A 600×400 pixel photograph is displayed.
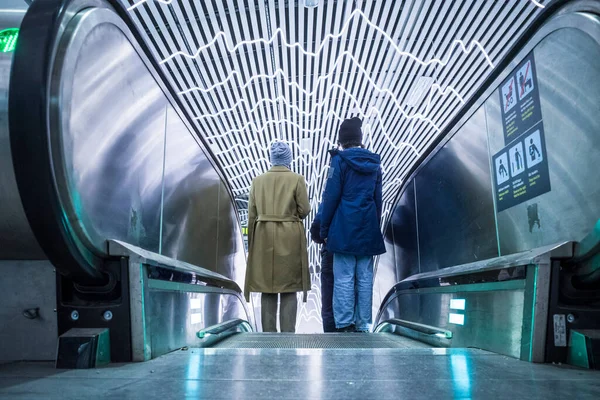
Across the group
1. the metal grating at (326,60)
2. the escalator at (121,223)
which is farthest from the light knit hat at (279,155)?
the escalator at (121,223)

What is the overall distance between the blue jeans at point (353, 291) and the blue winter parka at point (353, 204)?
0.11 meters

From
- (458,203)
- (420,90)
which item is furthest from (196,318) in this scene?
(420,90)

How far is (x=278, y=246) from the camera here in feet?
11.7

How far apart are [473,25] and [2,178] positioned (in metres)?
6.19

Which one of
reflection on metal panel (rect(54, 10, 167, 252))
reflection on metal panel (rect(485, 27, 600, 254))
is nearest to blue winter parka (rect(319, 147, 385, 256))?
reflection on metal panel (rect(485, 27, 600, 254))

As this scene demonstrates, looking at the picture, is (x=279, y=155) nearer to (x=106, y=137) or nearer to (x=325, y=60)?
(x=106, y=137)

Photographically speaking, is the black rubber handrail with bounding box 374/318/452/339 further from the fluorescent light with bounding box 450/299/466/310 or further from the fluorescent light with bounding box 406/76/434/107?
the fluorescent light with bounding box 406/76/434/107

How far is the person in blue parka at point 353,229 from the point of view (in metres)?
3.28

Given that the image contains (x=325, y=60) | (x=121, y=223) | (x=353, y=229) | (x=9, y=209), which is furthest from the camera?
(x=325, y=60)

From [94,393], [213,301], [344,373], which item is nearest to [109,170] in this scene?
[94,393]

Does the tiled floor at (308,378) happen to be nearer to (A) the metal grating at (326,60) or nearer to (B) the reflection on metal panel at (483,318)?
(B) the reflection on metal panel at (483,318)

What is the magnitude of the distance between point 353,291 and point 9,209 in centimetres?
225

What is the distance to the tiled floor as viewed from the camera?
41.8 inches

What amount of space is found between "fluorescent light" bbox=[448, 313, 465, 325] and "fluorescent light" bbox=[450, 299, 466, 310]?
0.11ft
